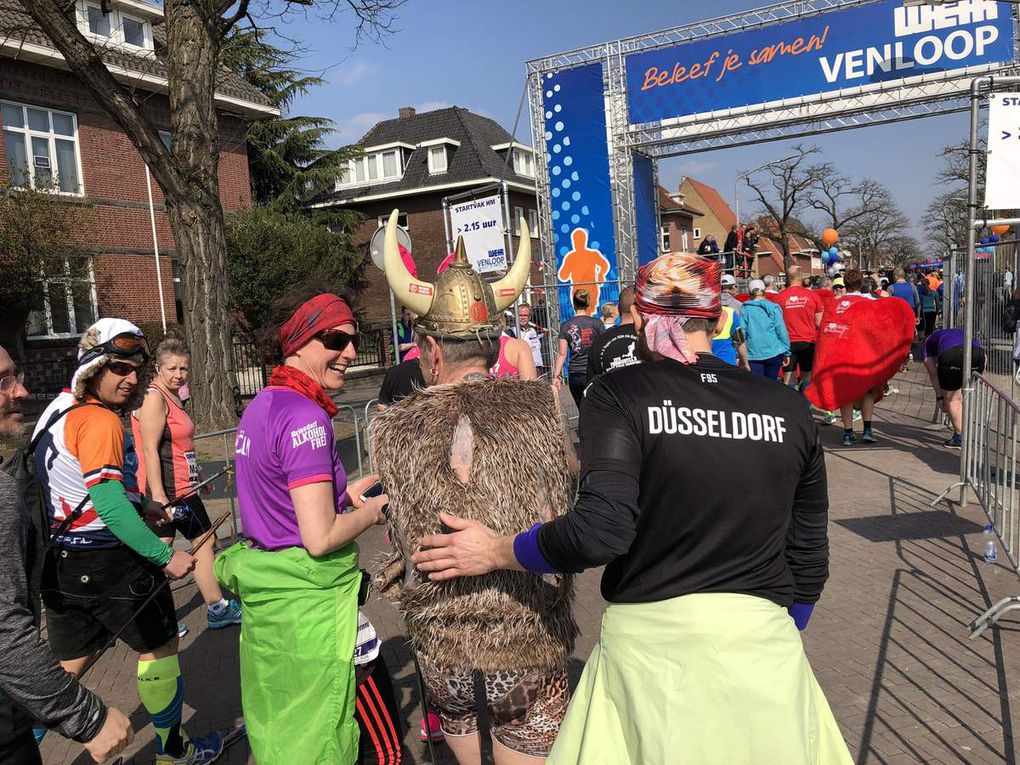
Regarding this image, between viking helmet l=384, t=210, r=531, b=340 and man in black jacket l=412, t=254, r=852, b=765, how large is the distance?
62 centimetres

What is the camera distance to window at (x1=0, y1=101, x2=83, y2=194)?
61.5 feet

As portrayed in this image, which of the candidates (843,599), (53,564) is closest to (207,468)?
(53,564)

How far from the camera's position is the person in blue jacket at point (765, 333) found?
10.2 m

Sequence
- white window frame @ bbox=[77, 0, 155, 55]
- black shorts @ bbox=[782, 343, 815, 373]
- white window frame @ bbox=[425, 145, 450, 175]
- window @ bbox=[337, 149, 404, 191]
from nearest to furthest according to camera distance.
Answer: black shorts @ bbox=[782, 343, 815, 373] → white window frame @ bbox=[77, 0, 155, 55] → white window frame @ bbox=[425, 145, 450, 175] → window @ bbox=[337, 149, 404, 191]

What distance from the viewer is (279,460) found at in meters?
2.34

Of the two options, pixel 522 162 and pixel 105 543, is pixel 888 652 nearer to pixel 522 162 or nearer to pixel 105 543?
pixel 105 543

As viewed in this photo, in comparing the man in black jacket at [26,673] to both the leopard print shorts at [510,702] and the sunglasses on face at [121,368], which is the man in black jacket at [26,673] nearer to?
the leopard print shorts at [510,702]

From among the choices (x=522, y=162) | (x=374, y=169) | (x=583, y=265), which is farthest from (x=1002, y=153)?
(x=522, y=162)

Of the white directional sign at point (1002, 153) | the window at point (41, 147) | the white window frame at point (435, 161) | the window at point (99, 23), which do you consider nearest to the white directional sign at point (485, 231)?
the white directional sign at point (1002, 153)

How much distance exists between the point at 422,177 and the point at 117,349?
34.5 meters

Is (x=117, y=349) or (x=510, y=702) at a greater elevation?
(x=117, y=349)

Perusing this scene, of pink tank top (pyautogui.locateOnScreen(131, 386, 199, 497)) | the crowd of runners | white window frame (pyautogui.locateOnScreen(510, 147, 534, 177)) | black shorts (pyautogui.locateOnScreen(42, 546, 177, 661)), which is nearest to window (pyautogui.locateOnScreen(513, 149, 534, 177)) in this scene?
white window frame (pyautogui.locateOnScreen(510, 147, 534, 177))

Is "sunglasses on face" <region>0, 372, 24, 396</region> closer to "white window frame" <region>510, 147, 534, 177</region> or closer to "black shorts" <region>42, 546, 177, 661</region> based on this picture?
"black shorts" <region>42, 546, 177, 661</region>

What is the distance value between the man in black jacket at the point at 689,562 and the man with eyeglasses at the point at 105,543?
1864 mm
